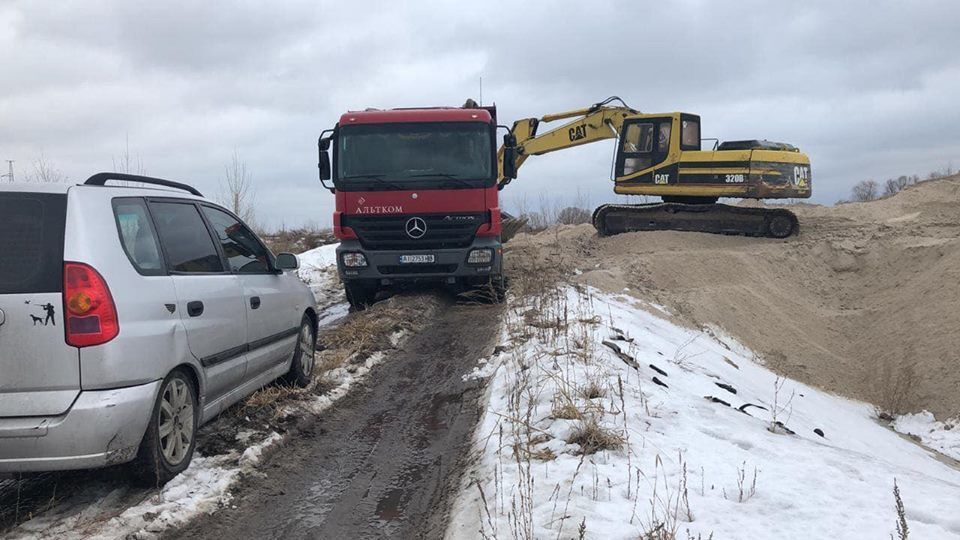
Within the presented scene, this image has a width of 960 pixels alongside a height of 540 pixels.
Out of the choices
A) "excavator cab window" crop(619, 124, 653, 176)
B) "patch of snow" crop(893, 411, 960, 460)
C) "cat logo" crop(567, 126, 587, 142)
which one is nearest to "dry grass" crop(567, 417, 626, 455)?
"patch of snow" crop(893, 411, 960, 460)

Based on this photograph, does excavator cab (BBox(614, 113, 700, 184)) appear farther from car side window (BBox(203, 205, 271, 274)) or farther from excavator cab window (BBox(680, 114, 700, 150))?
car side window (BBox(203, 205, 271, 274))

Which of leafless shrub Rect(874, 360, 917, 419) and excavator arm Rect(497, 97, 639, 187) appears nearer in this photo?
leafless shrub Rect(874, 360, 917, 419)

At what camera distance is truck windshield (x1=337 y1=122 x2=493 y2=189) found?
1064cm

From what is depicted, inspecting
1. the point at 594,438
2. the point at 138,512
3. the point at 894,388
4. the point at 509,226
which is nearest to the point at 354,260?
the point at 594,438

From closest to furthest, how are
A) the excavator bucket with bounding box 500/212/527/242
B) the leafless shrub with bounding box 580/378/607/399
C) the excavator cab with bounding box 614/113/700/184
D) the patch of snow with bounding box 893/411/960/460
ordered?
the leafless shrub with bounding box 580/378/607/399, the patch of snow with bounding box 893/411/960/460, the excavator cab with bounding box 614/113/700/184, the excavator bucket with bounding box 500/212/527/242

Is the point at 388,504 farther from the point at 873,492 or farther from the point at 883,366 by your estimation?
the point at 883,366

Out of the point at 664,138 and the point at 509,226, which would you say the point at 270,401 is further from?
the point at 509,226

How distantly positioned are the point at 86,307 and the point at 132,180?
1521mm

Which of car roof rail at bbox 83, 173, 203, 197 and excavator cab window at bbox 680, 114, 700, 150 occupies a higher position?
excavator cab window at bbox 680, 114, 700, 150

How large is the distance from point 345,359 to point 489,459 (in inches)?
139

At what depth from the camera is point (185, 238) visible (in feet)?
15.3

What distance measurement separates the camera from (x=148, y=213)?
4.35 metres

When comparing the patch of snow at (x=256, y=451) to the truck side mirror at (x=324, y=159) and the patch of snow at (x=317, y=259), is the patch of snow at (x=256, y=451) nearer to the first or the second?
the truck side mirror at (x=324, y=159)

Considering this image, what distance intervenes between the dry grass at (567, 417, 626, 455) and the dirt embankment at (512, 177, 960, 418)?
8665 millimetres
